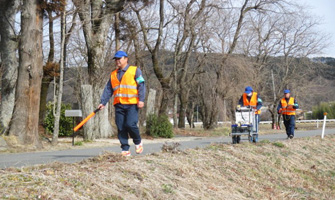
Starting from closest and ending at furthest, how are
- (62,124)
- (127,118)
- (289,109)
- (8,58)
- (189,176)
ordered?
1. (189,176)
2. (127,118)
3. (289,109)
4. (8,58)
5. (62,124)

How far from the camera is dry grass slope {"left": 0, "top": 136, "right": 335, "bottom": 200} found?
5398 millimetres

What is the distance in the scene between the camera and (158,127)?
81.5 feet

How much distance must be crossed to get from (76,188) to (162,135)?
63.6 ft

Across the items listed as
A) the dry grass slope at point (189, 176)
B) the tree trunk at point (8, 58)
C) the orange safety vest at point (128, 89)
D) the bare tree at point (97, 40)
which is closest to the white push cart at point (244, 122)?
the dry grass slope at point (189, 176)

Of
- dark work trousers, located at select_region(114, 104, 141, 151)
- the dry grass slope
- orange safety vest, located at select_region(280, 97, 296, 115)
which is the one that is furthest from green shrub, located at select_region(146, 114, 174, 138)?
dark work trousers, located at select_region(114, 104, 141, 151)

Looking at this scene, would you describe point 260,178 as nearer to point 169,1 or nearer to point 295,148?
point 295,148

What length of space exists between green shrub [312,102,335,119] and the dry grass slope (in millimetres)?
49905

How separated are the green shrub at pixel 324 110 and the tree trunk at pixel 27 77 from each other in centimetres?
5103

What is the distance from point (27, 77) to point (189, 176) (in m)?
9.99

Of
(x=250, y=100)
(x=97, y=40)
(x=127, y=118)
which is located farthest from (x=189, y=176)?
(x=97, y=40)

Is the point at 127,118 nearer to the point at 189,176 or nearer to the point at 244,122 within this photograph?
the point at 189,176

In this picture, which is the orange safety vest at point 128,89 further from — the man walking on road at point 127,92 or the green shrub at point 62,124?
the green shrub at point 62,124

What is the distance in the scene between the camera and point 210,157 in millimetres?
9234

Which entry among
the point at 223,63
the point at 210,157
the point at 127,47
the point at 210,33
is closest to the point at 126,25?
the point at 127,47
